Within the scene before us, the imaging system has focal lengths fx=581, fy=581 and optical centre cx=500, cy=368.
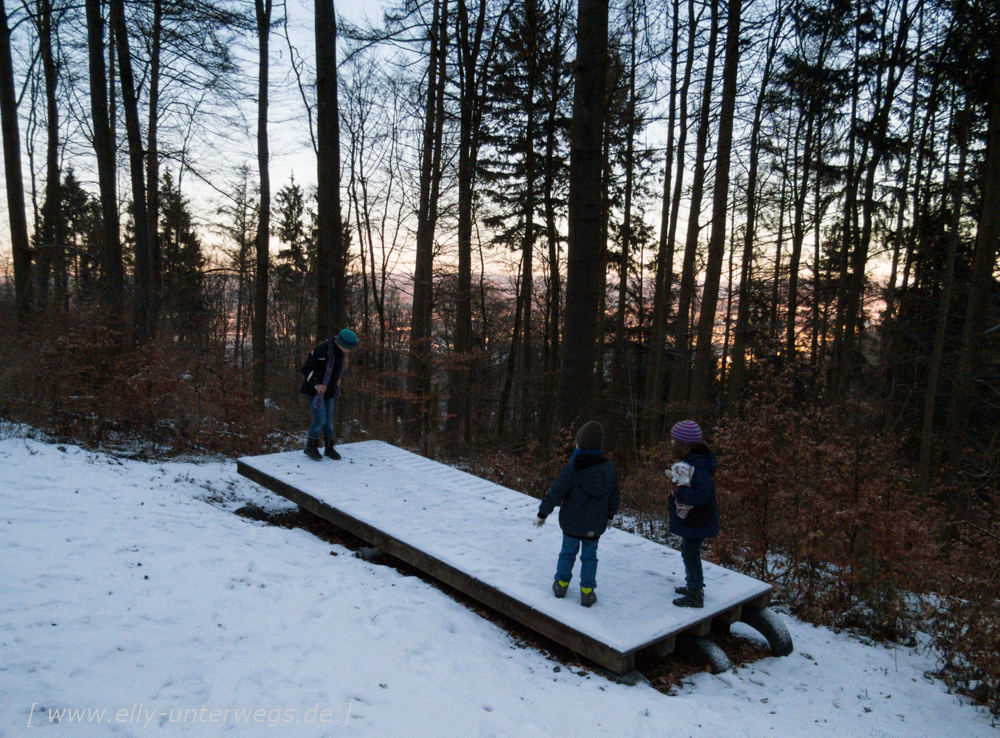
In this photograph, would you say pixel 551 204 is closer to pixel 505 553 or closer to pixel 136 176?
pixel 136 176

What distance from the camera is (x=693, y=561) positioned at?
5094 mm

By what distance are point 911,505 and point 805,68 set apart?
454 inches

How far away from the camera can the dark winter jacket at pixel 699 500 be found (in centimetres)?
499

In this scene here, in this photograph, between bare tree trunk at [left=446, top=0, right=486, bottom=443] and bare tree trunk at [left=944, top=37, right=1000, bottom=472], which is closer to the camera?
bare tree trunk at [left=944, top=37, right=1000, bottom=472]

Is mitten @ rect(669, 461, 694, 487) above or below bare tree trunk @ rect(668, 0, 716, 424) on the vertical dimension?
below

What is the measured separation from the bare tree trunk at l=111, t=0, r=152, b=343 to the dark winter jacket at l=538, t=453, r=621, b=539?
1077 cm

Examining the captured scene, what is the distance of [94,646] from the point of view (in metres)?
3.59

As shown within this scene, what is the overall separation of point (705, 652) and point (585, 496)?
1.65 meters

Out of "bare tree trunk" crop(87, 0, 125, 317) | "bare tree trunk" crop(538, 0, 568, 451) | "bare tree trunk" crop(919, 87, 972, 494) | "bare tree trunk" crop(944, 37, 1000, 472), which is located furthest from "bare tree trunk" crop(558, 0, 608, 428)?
"bare tree trunk" crop(87, 0, 125, 317)

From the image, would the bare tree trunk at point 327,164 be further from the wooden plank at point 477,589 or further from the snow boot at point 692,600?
the snow boot at point 692,600

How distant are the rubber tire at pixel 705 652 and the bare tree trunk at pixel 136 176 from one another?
1184 cm

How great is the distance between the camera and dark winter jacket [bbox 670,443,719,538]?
499cm

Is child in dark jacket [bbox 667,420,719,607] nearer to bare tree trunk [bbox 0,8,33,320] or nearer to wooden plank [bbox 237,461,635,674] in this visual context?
wooden plank [bbox 237,461,635,674]

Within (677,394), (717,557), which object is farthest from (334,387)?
(677,394)
